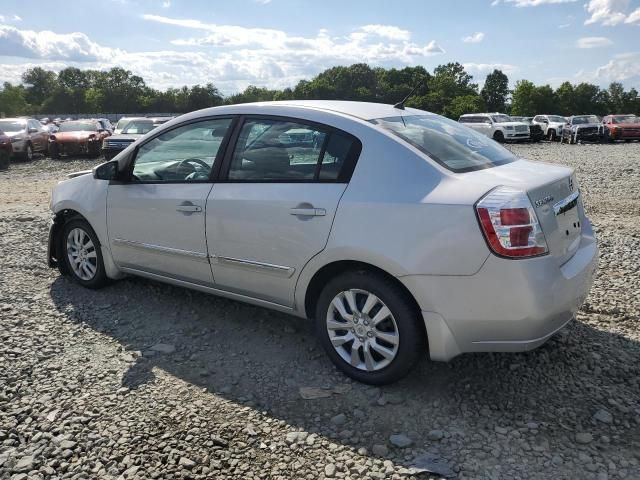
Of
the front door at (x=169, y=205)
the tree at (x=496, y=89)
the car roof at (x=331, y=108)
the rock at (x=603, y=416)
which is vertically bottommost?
the rock at (x=603, y=416)

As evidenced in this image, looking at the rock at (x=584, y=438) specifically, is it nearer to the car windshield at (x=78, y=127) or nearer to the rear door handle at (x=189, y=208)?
the rear door handle at (x=189, y=208)

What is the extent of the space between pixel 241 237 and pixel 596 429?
237 cm

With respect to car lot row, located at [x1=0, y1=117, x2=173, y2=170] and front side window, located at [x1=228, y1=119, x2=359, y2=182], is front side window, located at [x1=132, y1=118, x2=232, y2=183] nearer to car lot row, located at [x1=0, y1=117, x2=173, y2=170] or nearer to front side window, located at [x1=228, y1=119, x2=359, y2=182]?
front side window, located at [x1=228, y1=119, x2=359, y2=182]

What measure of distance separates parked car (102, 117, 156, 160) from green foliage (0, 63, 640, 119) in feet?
211

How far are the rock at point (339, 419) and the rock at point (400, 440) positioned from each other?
11.3 inches

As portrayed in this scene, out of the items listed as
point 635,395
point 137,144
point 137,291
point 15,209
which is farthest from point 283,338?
point 15,209

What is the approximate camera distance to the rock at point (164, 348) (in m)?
3.89

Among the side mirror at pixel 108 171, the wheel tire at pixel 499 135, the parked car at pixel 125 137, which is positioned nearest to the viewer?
the side mirror at pixel 108 171

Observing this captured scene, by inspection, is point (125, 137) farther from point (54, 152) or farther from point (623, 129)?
point (623, 129)

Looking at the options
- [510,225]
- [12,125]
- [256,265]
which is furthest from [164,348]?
[12,125]

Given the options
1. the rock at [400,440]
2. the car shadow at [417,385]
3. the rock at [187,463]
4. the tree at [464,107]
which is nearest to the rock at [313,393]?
the car shadow at [417,385]

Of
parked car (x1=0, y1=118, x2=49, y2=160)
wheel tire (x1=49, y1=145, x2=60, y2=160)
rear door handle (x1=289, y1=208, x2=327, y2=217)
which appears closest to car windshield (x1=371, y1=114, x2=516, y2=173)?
rear door handle (x1=289, y1=208, x2=327, y2=217)

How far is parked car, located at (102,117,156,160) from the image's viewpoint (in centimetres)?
1686

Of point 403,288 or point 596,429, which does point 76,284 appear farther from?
point 596,429
